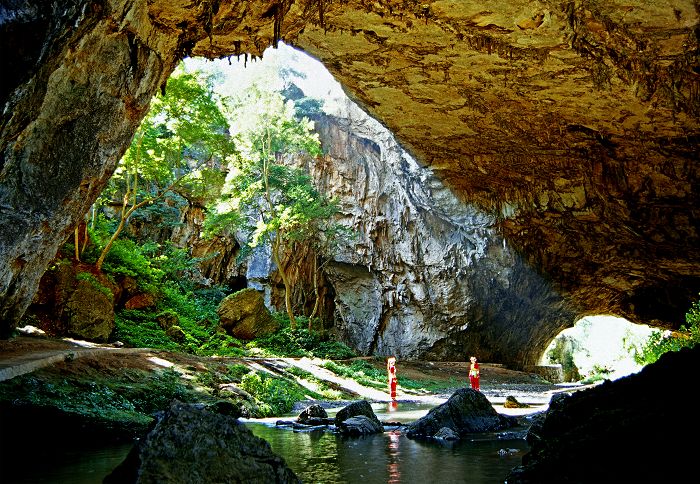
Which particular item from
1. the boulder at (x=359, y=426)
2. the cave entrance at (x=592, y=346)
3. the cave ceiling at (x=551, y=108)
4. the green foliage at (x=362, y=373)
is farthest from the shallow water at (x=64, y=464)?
the cave entrance at (x=592, y=346)

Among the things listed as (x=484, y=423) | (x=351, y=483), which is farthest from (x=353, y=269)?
(x=351, y=483)

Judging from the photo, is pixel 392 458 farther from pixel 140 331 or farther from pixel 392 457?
pixel 140 331

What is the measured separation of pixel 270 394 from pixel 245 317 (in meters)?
10.3

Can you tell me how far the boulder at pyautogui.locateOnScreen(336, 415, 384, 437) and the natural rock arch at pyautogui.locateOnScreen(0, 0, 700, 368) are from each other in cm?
549

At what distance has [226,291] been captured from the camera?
27.9m

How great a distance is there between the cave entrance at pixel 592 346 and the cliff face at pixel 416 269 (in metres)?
9.69

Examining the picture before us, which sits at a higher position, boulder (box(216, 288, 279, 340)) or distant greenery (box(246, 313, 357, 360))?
boulder (box(216, 288, 279, 340))

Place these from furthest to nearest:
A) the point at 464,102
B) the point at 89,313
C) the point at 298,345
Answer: the point at 298,345 → the point at 89,313 → the point at 464,102

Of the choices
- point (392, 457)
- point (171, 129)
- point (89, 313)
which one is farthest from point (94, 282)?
point (392, 457)

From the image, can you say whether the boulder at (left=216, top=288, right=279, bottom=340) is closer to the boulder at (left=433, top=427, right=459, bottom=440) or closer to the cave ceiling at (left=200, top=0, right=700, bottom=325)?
the cave ceiling at (left=200, top=0, right=700, bottom=325)

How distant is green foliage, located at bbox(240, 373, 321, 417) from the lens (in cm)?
1083

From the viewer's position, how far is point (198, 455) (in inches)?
150

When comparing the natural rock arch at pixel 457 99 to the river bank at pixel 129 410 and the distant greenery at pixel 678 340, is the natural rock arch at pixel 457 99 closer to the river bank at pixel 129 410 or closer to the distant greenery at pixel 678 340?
the river bank at pixel 129 410

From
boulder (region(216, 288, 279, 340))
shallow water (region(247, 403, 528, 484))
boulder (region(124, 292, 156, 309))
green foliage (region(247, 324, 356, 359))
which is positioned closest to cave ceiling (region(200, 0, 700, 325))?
shallow water (region(247, 403, 528, 484))
